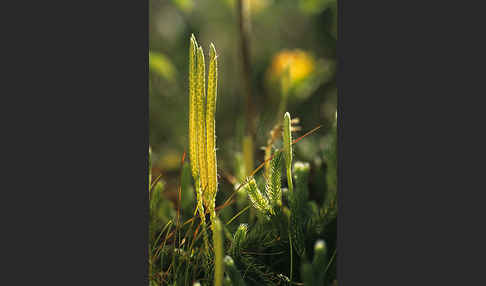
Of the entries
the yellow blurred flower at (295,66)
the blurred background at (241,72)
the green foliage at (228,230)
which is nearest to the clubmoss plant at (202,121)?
the green foliage at (228,230)

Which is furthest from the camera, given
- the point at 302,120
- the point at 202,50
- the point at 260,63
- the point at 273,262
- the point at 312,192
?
the point at 260,63

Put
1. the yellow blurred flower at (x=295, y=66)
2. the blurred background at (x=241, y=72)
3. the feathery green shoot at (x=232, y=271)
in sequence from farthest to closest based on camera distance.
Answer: the yellow blurred flower at (x=295, y=66)
the blurred background at (x=241, y=72)
the feathery green shoot at (x=232, y=271)

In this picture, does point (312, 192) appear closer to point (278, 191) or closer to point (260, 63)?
point (278, 191)

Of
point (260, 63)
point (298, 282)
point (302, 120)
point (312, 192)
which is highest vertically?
point (260, 63)

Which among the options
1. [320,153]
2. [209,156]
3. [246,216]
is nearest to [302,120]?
[320,153]

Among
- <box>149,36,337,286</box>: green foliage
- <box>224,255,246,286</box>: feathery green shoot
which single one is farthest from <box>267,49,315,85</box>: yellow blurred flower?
<box>224,255,246,286</box>: feathery green shoot

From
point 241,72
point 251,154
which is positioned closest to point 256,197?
point 251,154

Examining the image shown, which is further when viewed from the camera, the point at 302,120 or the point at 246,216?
the point at 302,120

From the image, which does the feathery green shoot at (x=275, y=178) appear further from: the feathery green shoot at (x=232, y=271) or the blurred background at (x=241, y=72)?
the blurred background at (x=241, y=72)
